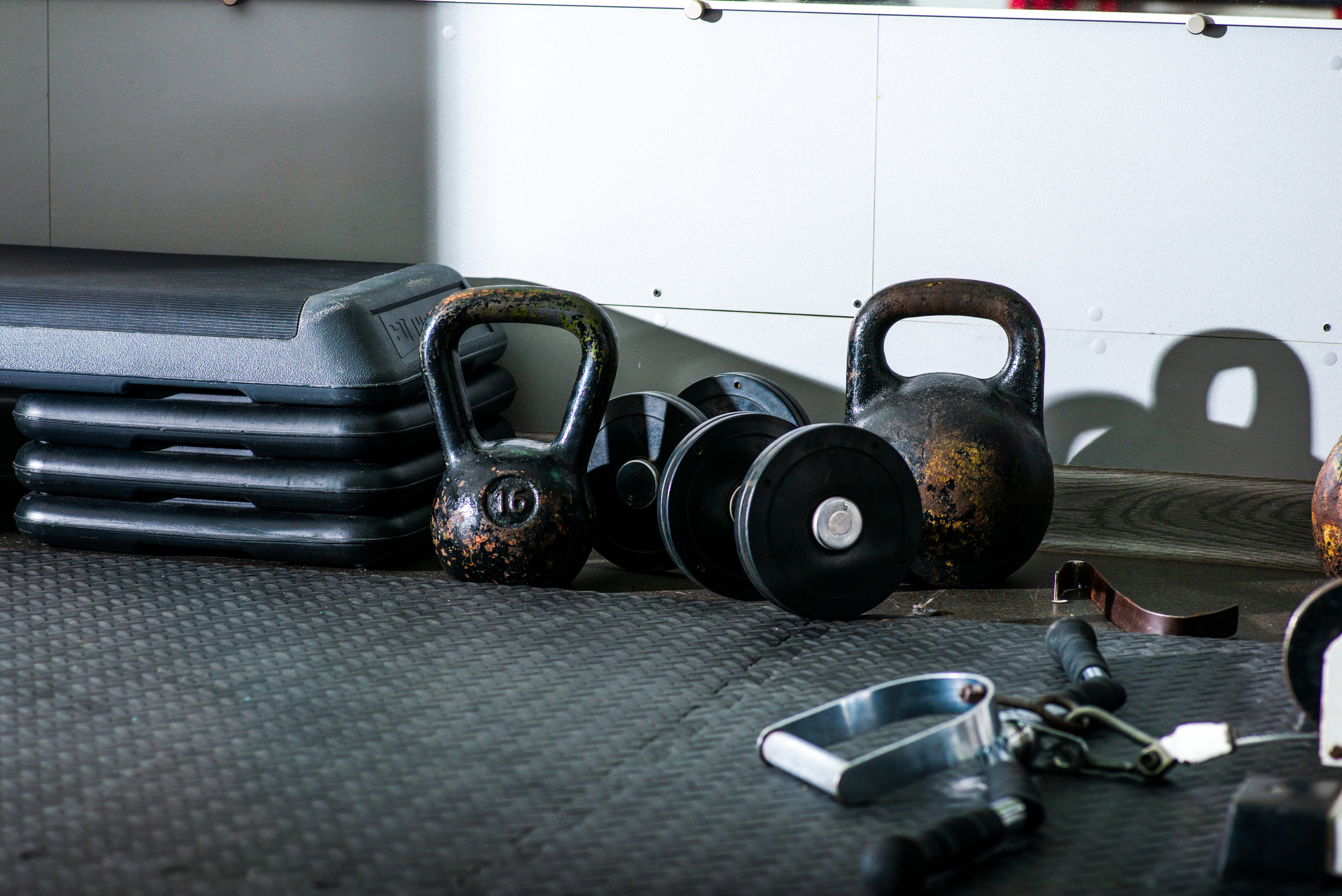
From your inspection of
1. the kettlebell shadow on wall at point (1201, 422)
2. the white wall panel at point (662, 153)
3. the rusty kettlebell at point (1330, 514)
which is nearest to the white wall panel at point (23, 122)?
the white wall panel at point (662, 153)

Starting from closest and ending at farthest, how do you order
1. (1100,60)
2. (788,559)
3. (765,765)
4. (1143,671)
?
1. (765,765)
2. (1143,671)
3. (788,559)
4. (1100,60)

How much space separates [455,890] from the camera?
1002mm

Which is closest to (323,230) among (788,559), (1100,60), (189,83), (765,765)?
(189,83)

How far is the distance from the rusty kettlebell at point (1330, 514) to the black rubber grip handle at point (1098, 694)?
27.3 inches

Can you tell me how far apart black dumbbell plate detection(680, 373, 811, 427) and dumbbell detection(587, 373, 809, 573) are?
14 centimetres

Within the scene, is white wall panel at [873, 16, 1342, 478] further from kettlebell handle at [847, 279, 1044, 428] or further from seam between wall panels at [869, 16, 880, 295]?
kettlebell handle at [847, 279, 1044, 428]

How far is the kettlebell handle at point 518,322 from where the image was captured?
184 centimetres

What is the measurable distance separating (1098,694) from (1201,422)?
1.08m

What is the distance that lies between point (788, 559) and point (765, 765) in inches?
18.4

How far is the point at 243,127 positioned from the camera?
2592 millimetres

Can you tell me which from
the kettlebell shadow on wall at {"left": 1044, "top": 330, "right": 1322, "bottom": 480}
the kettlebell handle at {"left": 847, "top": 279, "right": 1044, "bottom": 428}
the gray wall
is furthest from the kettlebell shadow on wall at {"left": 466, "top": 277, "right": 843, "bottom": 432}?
the kettlebell shadow on wall at {"left": 1044, "top": 330, "right": 1322, "bottom": 480}

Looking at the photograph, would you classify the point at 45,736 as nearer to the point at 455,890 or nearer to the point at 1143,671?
the point at 455,890

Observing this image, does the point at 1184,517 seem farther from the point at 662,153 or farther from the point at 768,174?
the point at 662,153

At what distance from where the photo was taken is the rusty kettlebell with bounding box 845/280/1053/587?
189cm
